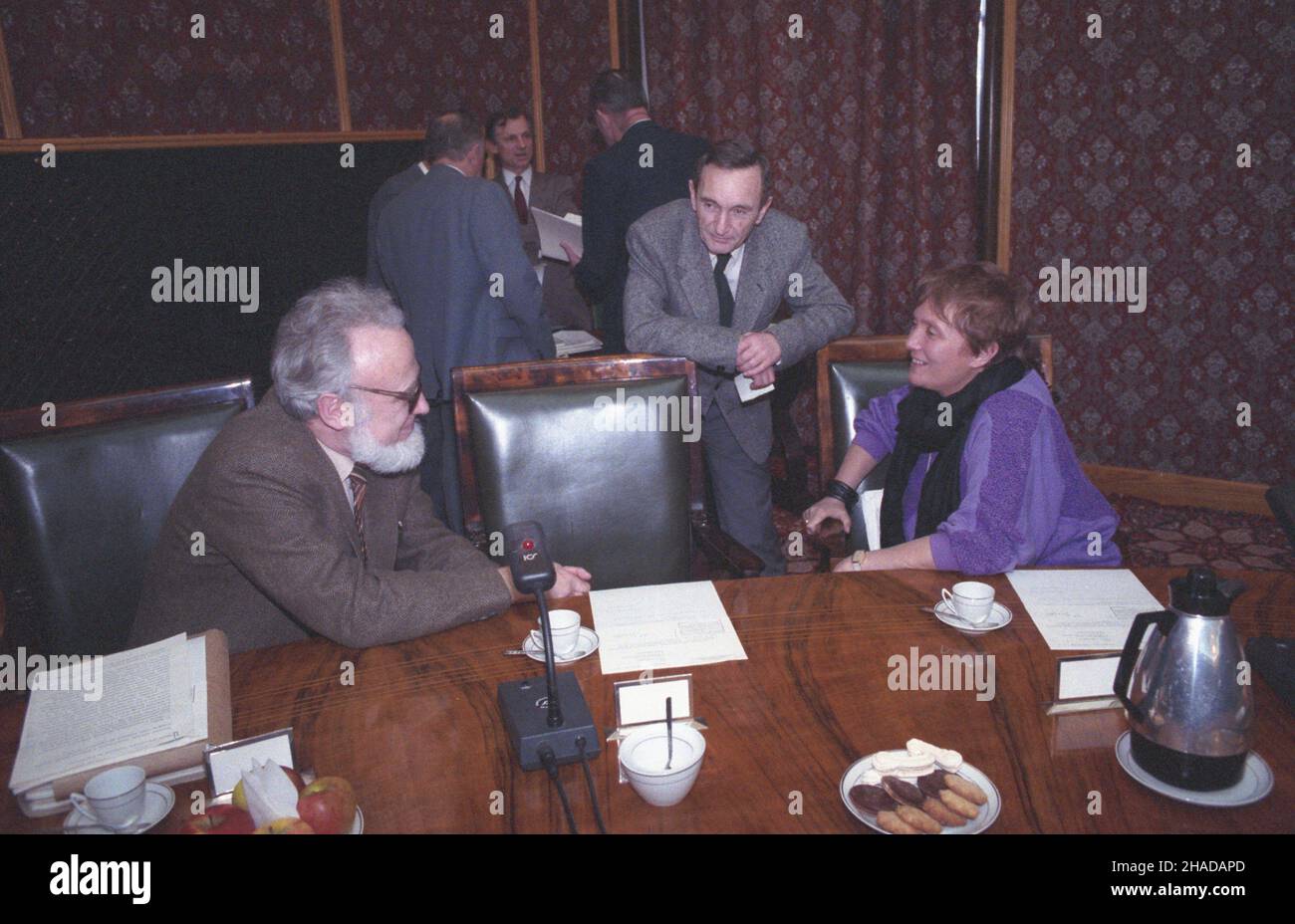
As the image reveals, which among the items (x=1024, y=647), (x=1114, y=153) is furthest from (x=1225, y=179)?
(x=1024, y=647)

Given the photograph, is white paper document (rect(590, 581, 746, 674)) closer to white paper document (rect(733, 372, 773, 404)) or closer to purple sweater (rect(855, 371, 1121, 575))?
purple sweater (rect(855, 371, 1121, 575))

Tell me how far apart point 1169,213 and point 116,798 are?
4146 millimetres

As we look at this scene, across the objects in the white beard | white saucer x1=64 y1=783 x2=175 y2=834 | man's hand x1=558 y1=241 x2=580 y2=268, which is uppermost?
man's hand x1=558 y1=241 x2=580 y2=268

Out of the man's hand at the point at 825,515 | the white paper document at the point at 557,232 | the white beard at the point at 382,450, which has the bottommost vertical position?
the man's hand at the point at 825,515

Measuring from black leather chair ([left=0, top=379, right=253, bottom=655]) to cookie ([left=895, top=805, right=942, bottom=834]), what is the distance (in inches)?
57.8

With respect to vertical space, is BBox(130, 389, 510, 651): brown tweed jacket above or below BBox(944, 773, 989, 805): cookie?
above

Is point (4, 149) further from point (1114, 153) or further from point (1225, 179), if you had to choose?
point (1225, 179)

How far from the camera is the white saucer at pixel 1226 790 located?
113 centimetres

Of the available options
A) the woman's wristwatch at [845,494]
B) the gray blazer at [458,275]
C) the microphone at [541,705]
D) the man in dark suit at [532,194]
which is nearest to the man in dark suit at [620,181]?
the gray blazer at [458,275]

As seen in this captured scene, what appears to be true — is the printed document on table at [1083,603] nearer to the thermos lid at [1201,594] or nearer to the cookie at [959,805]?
the thermos lid at [1201,594]

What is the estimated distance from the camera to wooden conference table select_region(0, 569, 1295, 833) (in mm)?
1140

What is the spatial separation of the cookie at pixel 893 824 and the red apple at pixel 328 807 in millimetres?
593

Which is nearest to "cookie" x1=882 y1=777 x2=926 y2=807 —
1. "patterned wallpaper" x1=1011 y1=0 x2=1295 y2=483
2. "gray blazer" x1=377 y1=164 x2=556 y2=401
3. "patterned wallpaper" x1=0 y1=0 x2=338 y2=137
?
"gray blazer" x1=377 y1=164 x2=556 y2=401

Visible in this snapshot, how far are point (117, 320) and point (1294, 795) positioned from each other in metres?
3.47
